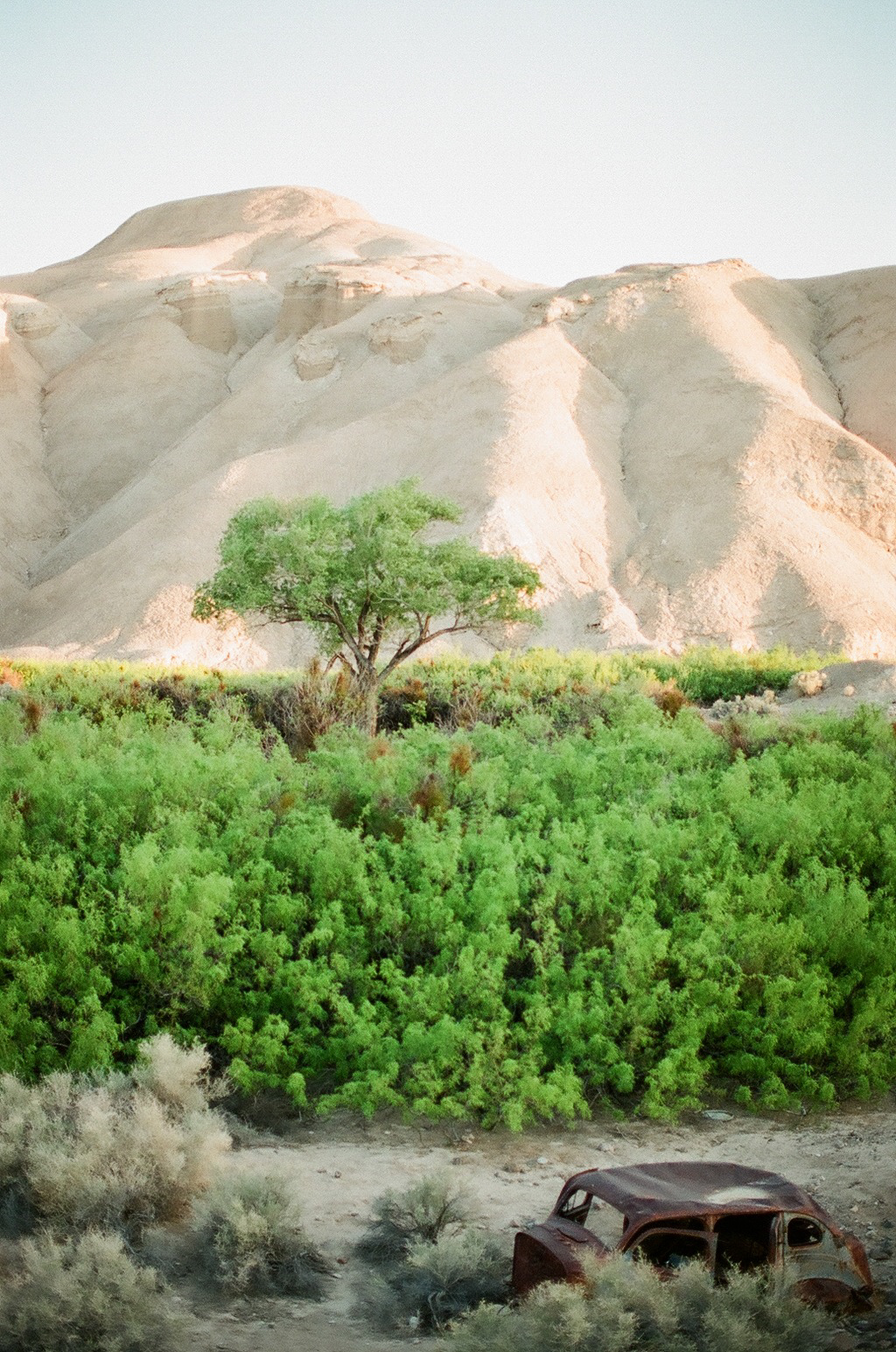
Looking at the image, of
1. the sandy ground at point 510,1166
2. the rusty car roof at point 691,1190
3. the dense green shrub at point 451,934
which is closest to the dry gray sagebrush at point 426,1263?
the sandy ground at point 510,1166

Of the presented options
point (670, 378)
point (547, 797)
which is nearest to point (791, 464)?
point (670, 378)

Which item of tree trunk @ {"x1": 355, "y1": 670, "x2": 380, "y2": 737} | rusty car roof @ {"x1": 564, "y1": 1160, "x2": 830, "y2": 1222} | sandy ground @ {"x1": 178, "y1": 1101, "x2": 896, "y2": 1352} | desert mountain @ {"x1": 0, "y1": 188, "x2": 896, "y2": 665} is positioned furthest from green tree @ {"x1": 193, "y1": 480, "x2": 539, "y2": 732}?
rusty car roof @ {"x1": 564, "y1": 1160, "x2": 830, "y2": 1222}

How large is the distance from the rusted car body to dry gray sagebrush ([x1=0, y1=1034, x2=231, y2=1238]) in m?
1.73

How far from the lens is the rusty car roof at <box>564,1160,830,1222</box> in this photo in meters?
5.39

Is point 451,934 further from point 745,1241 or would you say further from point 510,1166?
point 745,1241

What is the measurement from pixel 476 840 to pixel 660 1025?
1.84 m

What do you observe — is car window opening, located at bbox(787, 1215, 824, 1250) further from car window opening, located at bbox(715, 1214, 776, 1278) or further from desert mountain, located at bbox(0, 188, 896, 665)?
desert mountain, located at bbox(0, 188, 896, 665)

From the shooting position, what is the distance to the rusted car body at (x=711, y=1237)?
5285 mm

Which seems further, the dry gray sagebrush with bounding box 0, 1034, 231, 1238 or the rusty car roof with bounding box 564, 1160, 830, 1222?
A: the dry gray sagebrush with bounding box 0, 1034, 231, 1238

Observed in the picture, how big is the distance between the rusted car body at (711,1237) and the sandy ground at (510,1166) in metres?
0.26

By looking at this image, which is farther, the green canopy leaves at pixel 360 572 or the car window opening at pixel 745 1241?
the green canopy leaves at pixel 360 572

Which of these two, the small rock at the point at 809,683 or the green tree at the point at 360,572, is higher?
the green tree at the point at 360,572

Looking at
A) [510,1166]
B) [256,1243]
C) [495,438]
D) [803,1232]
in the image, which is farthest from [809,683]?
[495,438]

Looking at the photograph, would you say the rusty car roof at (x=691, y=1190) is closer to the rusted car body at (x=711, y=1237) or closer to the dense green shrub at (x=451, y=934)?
the rusted car body at (x=711, y=1237)
